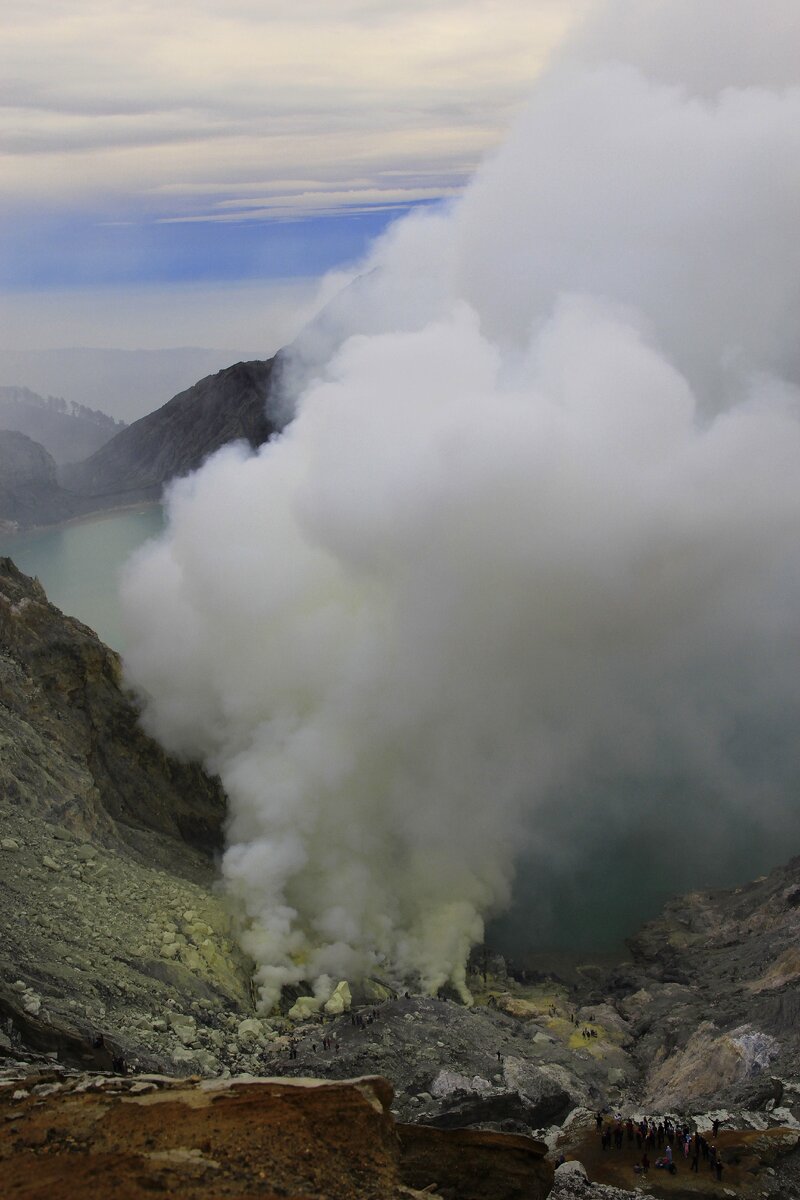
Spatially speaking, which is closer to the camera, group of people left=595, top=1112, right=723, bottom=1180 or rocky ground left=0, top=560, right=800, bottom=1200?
group of people left=595, top=1112, right=723, bottom=1180

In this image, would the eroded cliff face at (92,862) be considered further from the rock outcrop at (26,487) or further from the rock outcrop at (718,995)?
the rock outcrop at (26,487)

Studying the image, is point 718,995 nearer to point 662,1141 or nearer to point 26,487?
point 662,1141

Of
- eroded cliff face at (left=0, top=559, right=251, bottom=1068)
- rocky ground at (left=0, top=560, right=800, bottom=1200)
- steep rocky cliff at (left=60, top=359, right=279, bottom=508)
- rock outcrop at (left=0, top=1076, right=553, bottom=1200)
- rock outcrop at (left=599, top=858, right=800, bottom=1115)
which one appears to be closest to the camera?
rock outcrop at (left=0, top=1076, right=553, bottom=1200)

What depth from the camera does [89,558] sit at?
138 metres

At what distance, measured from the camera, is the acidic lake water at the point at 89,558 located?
323 feet

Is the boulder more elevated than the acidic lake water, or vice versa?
the acidic lake water

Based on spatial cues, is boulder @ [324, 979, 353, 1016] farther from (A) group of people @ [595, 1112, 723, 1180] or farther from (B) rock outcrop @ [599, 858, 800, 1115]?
(A) group of people @ [595, 1112, 723, 1180]

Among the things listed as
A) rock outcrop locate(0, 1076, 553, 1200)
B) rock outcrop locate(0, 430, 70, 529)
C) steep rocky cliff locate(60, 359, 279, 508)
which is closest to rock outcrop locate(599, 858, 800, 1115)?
rock outcrop locate(0, 1076, 553, 1200)

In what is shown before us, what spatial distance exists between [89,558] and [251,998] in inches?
4272

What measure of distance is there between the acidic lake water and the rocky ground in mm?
36958

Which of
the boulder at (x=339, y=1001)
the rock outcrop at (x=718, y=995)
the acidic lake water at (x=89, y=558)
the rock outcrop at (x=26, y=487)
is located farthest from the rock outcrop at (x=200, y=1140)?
the rock outcrop at (x=26, y=487)

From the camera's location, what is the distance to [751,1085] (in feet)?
101

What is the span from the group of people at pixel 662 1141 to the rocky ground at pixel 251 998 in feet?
1.37

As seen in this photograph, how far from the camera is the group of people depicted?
84.3 ft
